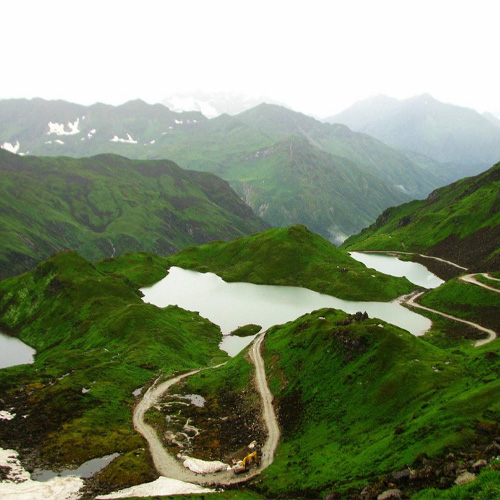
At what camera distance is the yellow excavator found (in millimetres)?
61831

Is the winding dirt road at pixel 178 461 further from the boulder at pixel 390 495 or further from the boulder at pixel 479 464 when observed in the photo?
the boulder at pixel 479 464

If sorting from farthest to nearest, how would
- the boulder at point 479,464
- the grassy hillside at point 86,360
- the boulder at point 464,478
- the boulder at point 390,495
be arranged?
the grassy hillside at point 86,360 < the boulder at point 390,495 < the boulder at point 479,464 < the boulder at point 464,478

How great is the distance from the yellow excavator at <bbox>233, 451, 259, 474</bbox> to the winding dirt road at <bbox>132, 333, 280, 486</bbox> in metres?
0.72

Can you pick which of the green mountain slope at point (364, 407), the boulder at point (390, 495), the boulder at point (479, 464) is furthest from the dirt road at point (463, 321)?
the boulder at point (390, 495)

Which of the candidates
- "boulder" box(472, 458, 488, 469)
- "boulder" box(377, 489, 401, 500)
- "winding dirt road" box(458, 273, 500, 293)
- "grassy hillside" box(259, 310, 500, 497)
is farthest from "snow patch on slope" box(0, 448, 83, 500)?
"winding dirt road" box(458, 273, 500, 293)

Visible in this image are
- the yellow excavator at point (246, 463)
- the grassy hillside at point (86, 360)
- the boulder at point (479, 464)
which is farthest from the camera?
the grassy hillside at point (86, 360)

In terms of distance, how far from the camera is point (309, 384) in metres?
84.4

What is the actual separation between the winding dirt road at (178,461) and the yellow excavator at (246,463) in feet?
2.35

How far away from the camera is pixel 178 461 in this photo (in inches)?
2606

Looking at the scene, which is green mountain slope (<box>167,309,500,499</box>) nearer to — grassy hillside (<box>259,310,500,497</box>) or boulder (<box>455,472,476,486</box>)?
grassy hillside (<box>259,310,500,497</box>)

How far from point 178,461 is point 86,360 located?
5253cm

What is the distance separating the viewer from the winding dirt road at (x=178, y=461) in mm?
61094

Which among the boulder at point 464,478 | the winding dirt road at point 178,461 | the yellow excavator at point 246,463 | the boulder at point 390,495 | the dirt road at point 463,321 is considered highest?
the boulder at point 464,478

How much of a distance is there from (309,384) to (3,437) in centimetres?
5354
